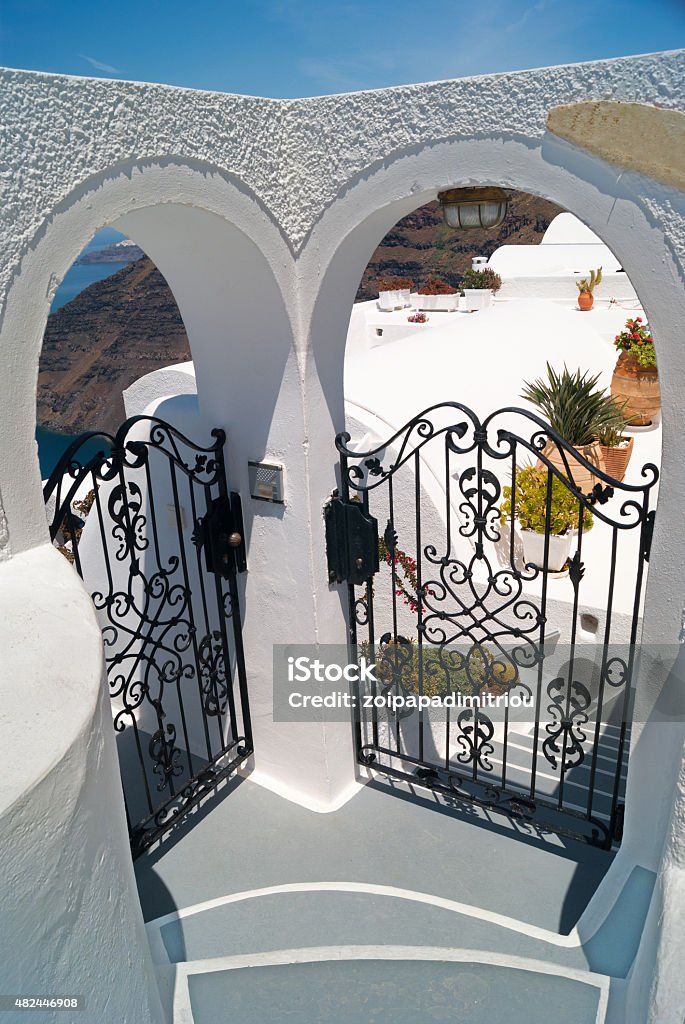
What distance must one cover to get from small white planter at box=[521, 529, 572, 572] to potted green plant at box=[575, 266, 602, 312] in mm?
7946

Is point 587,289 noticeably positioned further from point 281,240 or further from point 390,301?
point 281,240

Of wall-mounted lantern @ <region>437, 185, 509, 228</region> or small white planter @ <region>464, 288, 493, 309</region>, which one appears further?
small white planter @ <region>464, 288, 493, 309</region>

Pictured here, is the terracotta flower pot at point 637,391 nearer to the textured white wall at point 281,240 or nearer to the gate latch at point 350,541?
the gate latch at point 350,541

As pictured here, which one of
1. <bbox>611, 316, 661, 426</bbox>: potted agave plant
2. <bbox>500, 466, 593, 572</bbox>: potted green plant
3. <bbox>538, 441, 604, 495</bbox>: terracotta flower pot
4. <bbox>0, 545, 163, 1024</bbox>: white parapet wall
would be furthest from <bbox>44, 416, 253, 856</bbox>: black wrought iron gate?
<bbox>611, 316, 661, 426</bbox>: potted agave plant

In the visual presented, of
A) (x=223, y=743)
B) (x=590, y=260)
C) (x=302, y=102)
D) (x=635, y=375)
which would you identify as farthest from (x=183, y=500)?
(x=590, y=260)

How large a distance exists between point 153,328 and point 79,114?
Result: 48.4 m

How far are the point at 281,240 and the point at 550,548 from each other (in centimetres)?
313

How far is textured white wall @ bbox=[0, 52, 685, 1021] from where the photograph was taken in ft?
8.26

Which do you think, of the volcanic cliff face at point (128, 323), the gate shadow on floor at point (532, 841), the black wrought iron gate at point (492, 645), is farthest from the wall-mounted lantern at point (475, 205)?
the volcanic cliff face at point (128, 323)

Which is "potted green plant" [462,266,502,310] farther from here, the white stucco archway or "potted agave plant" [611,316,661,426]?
the white stucco archway

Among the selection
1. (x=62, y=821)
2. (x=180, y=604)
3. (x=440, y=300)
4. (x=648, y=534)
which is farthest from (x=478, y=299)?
(x=62, y=821)

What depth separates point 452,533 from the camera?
553 cm

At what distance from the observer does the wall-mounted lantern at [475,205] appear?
3406mm

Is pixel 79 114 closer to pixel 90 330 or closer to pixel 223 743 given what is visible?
pixel 223 743
